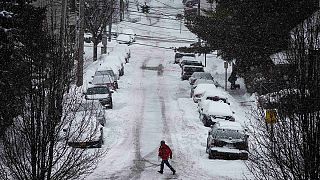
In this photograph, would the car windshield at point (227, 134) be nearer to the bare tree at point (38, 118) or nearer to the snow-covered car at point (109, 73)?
the bare tree at point (38, 118)

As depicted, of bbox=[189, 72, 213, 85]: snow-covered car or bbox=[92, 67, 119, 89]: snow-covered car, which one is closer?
bbox=[92, 67, 119, 89]: snow-covered car

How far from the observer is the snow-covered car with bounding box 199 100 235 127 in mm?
33000

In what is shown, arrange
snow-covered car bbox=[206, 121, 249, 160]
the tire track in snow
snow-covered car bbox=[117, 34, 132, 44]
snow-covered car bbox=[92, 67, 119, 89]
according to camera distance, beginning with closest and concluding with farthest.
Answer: the tire track in snow
snow-covered car bbox=[206, 121, 249, 160]
snow-covered car bbox=[92, 67, 119, 89]
snow-covered car bbox=[117, 34, 132, 44]

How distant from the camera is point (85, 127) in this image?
1620 centimetres

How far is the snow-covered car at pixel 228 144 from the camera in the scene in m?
25.6

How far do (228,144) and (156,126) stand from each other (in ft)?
24.3

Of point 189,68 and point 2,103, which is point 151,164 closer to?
point 2,103

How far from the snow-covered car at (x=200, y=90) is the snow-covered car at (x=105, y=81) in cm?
525

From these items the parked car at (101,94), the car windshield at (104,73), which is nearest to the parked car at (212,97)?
the parked car at (101,94)

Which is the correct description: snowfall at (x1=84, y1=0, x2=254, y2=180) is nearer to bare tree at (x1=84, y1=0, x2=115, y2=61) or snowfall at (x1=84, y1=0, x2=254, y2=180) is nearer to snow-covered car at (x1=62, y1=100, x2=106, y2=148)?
snow-covered car at (x1=62, y1=100, x2=106, y2=148)

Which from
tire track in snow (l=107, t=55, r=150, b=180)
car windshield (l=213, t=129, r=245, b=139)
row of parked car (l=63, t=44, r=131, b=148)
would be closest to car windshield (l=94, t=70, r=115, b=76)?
row of parked car (l=63, t=44, r=131, b=148)

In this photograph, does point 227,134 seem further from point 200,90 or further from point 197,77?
point 197,77

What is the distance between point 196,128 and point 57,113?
18.0 m

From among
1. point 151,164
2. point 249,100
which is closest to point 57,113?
point 151,164
